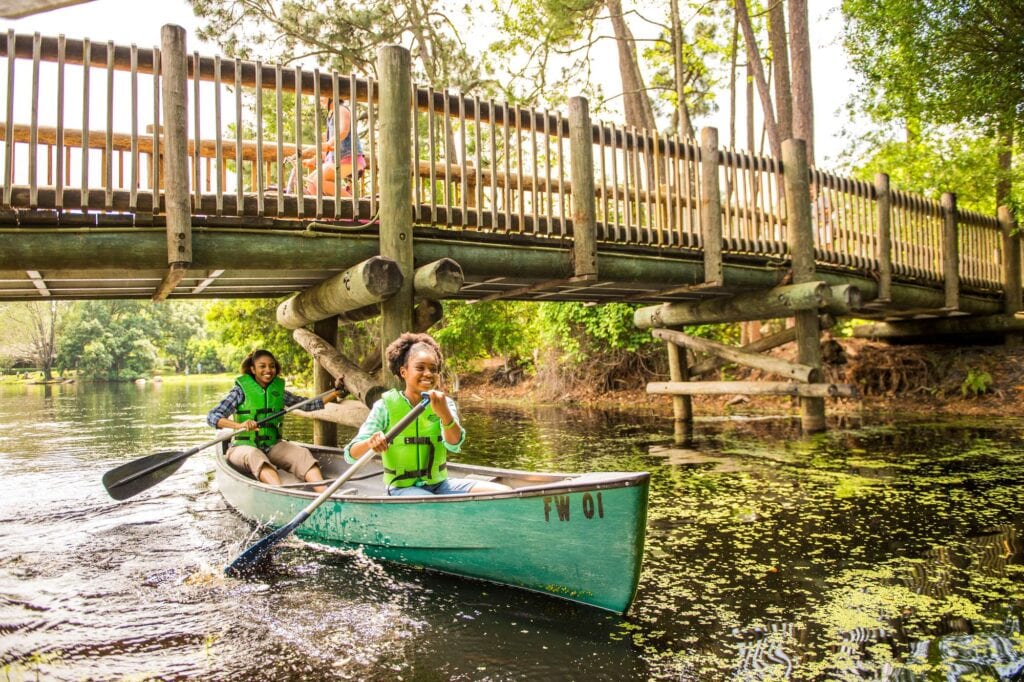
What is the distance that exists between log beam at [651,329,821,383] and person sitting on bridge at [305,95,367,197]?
5232 mm

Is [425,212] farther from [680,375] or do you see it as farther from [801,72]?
[801,72]

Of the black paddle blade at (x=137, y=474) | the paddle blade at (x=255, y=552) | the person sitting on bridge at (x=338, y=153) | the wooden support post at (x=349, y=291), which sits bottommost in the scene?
the paddle blade at (x=255, y=552)

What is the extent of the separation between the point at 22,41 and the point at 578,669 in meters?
5.16

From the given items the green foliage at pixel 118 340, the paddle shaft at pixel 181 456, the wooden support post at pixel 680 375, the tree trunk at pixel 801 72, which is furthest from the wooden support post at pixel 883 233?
the green foliage at pixel 118 340

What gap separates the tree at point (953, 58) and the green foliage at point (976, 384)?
9.95ft

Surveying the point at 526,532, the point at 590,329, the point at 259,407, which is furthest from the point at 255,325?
the point at 526,532

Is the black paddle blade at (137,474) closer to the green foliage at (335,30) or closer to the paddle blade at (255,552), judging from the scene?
the paddle blade at (255,552)

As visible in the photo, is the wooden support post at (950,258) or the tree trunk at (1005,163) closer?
the tree trunk at (1005,163)

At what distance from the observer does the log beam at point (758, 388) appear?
883cm

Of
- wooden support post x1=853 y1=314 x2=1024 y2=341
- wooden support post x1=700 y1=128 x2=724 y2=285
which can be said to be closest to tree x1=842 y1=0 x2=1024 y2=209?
wooden support post x1=853 y1=314 x2=1024 y2=341

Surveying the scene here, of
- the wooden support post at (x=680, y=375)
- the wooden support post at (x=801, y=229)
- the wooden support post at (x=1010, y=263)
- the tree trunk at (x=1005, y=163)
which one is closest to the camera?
the wooden support post at (x=801, y=229)

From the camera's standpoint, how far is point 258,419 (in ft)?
22.0

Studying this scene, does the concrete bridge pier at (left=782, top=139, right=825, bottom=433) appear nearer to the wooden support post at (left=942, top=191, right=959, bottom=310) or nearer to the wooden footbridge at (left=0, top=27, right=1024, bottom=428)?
the wooden footbridge at (left=0, top=27, right=1024, bottom=428)

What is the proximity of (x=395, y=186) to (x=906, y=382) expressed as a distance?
11.9 m
